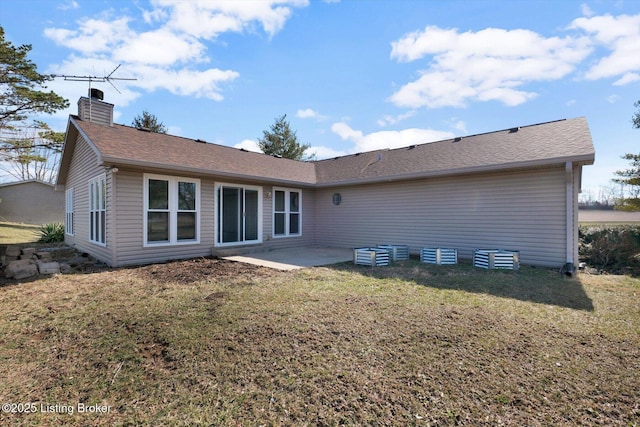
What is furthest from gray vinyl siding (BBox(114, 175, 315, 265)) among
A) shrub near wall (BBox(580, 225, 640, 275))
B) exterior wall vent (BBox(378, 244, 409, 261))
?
shrub near wall (BBox(580, 225, 640, 275))

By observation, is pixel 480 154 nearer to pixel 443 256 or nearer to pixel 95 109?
pixel 443 256

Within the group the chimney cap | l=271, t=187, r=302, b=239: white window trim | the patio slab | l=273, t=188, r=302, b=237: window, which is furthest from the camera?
l=273, t=188, r=302, b=237: window

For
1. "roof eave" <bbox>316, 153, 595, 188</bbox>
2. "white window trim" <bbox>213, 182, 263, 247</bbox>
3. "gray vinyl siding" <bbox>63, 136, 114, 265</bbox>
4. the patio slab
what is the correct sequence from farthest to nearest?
"white window trim" <bbox>213, 182, 263, 247</bbox> < the patio slab < "gray vinyl siding" <bbox>63, 136, 114, 265</bbox> < "roof eave" <bbox>316, 153, 595, 188</bbox>

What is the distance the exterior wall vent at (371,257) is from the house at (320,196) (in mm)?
1950

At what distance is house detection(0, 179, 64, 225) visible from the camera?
19.7 metres

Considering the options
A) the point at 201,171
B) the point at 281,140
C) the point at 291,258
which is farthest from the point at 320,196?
the point at 281,140

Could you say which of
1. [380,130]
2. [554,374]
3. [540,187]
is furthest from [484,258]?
[380,130]

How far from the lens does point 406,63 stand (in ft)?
36.4

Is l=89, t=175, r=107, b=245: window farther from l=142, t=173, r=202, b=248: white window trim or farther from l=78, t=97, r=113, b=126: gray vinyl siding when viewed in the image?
l=78, t=97, r=113, b=126: gray vinyl siding

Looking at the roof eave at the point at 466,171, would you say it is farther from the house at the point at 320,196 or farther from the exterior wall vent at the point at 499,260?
the exterior wall vent at the point at 499,260

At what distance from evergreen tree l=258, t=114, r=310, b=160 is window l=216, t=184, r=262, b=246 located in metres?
17.3

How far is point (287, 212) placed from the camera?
35.7 feet

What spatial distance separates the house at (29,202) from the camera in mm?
19703

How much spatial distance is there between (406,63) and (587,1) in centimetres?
526
